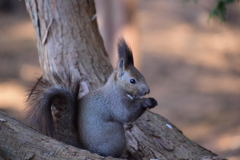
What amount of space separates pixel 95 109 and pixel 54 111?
11.9 inches

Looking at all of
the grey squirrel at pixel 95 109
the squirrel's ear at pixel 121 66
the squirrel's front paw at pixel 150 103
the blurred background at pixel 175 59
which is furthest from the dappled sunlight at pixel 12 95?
the squirrel's front paw at pixel 150 103

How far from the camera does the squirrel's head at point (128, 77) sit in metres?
2.98

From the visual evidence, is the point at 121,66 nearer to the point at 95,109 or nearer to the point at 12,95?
the point at 95,109

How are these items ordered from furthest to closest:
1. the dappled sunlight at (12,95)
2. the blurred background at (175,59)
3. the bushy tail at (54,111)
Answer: the dappled sunlight at (12,95)
the blurred background at (175,59)
the bushy tail at (54,111)

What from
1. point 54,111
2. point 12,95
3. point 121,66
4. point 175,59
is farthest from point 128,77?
point 175,59

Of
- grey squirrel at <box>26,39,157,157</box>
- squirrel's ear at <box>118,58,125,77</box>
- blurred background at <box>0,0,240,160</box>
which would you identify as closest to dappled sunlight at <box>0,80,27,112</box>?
blurred background at <box>0,0,240,160</box>

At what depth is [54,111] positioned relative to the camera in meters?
2.92

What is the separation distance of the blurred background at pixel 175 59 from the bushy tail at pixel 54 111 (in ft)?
10.8

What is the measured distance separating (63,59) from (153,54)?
5711mm

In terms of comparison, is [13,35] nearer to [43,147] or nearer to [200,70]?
[200,70]

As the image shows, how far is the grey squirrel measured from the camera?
9.12ft

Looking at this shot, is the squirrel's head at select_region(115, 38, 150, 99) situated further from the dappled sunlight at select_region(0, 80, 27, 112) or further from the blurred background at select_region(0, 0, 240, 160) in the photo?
the dappled sunlight at select_region(0, 80, 27, 112)

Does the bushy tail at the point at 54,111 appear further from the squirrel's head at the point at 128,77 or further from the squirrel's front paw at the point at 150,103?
the squirrel's front paw at the point at 150,103

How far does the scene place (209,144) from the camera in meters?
6.60
